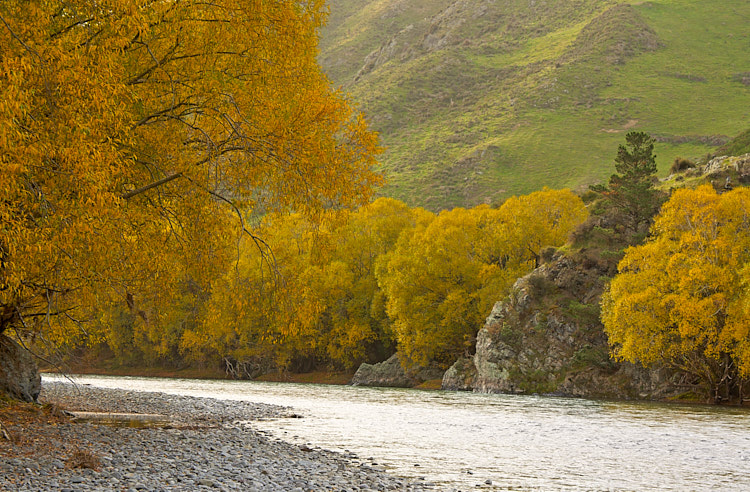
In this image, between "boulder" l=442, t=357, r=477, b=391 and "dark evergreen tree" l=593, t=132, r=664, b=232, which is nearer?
"dark evergreen tree" l=593, t=132, r=664, b=232

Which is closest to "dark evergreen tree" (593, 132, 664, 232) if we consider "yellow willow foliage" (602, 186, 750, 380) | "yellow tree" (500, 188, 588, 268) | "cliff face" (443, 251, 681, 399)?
"cliff face" (443, 251, 681, 399)

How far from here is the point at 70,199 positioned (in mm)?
10773

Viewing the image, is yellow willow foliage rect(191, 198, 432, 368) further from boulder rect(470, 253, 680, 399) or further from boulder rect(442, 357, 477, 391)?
boulder rect(470, 253, 680, 399)

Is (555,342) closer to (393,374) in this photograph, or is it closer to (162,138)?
(393,374)

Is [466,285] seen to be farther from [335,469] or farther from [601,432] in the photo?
[335,469]

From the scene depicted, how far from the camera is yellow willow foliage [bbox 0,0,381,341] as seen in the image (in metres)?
10.3

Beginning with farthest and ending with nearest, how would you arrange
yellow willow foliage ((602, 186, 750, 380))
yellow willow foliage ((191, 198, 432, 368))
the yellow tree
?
yellow willow foliage ((191, 198, 432, 368))
the yellow tree
yellow willow foliage ((602, 186, 750, 380))

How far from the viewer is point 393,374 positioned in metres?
69.7

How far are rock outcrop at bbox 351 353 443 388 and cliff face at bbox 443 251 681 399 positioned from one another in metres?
4.20

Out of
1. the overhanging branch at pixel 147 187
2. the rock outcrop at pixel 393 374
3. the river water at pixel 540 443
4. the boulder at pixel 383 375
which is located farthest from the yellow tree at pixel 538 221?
the overhanging branch at pixel 147 187

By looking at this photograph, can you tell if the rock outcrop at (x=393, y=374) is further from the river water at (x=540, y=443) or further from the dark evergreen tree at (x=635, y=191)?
the river water at (x=540, y=443)

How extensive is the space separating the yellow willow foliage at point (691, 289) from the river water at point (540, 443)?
5.72 m

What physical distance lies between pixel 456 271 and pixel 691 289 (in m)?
28.2

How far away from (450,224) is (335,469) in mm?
57740
